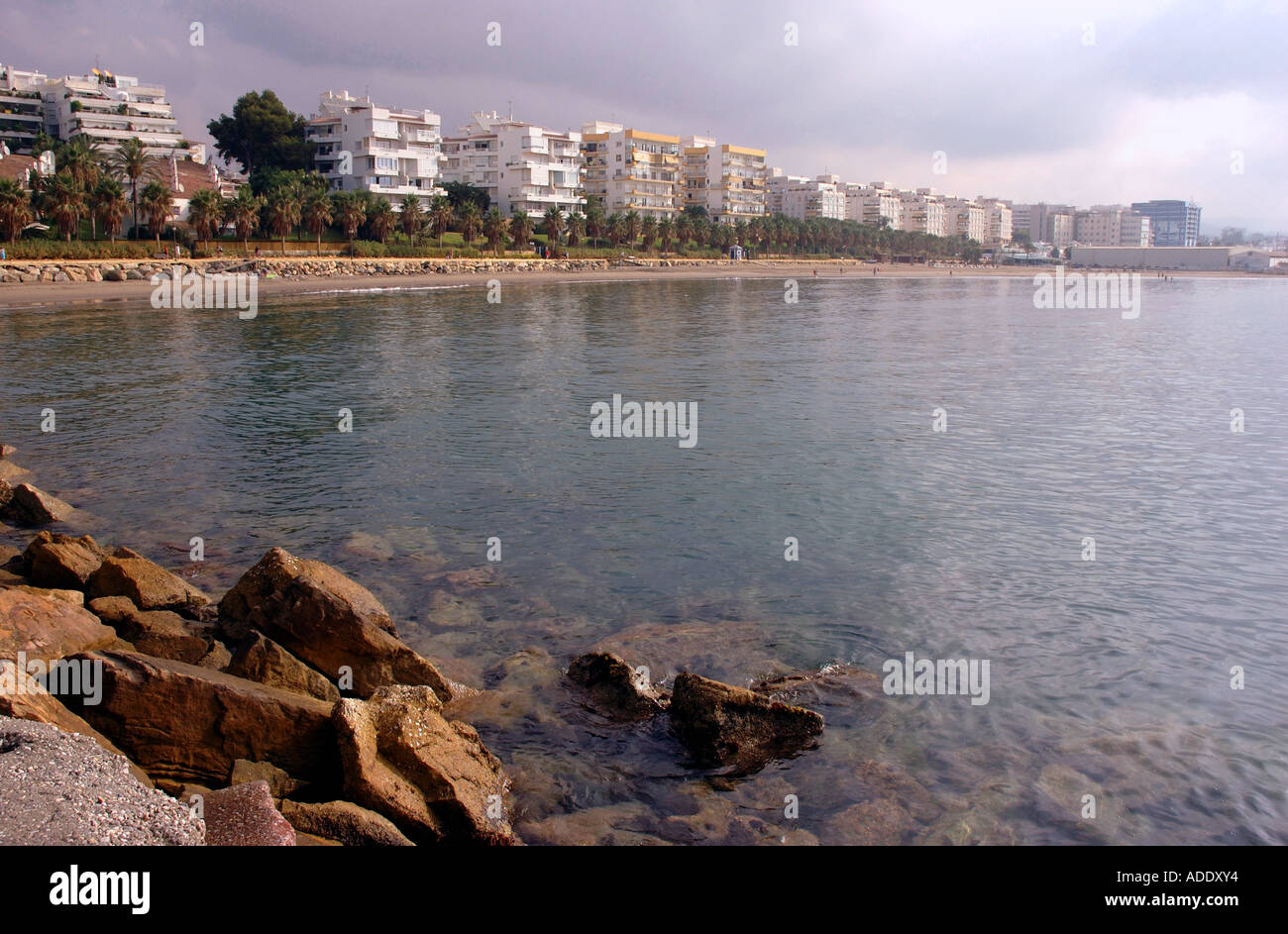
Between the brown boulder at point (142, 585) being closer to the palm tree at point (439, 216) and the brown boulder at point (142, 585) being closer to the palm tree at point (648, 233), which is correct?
the palm tree at point (439, 216)

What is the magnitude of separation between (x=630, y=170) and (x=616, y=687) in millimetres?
144652

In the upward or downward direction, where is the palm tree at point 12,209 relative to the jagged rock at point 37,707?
upward

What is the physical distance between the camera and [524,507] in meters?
16.0

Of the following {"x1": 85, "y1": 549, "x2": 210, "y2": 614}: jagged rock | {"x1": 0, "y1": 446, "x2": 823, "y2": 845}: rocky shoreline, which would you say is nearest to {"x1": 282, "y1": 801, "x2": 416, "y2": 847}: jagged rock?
{"x1": 0, "y1": 446, "x2": 823, "y2": 845}: rocky shoreline

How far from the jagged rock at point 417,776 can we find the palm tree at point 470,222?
3727 inches

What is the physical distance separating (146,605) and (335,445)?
418 inches

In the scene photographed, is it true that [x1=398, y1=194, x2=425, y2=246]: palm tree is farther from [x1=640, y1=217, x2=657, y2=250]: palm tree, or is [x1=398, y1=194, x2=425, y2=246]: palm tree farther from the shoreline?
[x1=640, y1=217, x2=657, y2=250]: palm tree

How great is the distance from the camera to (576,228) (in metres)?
110

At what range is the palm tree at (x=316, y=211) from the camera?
80.4 meters

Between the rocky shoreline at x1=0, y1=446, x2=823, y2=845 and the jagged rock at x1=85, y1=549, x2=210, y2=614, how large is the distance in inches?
0.9

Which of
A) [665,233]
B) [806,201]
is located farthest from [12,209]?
[806,201]

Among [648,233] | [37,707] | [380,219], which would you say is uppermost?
[648,233]

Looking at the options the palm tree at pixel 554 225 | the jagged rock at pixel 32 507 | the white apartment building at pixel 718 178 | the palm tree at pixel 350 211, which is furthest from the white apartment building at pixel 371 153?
the jagged rock at pixel 32 507

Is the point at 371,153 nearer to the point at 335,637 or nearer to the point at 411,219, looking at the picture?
the point at 411,219
